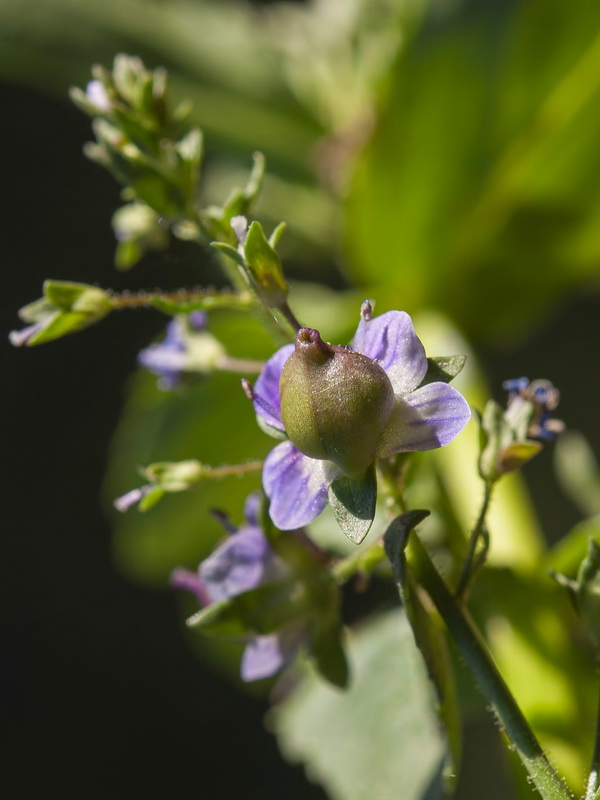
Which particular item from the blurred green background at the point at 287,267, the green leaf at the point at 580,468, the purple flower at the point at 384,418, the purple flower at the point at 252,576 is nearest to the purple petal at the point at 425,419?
the purple flower at the point at 384,418

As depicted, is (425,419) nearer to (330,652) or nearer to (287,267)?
(330,652)

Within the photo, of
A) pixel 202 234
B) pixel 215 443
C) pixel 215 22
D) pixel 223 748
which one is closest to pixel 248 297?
pixel 202 234

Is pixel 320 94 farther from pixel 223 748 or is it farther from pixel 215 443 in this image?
pixel 223 748

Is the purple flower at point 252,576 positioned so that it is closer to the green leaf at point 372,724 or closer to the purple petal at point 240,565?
the purple petal at point 240,565

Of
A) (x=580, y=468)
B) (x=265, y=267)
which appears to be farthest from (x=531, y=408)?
(x=580, y=468)

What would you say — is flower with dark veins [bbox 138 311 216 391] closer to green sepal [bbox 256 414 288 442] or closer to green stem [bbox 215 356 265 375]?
green stem [bbox 215 356 265 375]

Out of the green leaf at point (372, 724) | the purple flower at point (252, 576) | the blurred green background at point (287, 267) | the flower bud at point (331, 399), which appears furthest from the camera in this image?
the blurred green background at point (287, 267)
